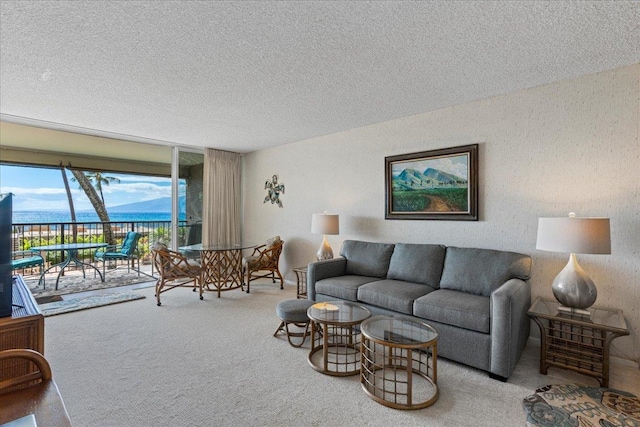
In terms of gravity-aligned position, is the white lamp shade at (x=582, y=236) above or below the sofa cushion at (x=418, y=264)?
above

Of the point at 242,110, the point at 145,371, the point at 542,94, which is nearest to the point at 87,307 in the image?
the point at 145,371

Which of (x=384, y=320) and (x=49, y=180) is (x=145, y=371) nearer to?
(x=384, y=320)

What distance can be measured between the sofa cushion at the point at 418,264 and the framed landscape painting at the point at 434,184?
438 millimetres

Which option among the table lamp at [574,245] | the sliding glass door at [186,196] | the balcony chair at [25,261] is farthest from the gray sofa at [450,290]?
the balcony chair at [25,261]

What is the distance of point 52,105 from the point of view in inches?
129

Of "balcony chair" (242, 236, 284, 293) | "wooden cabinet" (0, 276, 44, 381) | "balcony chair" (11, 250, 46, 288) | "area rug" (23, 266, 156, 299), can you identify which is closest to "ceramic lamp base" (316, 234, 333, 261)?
"balcony chair" (242, 236, 284, 293)

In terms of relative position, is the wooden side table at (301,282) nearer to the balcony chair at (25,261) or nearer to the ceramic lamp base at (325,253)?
the ceramic lamp base at (325,253)

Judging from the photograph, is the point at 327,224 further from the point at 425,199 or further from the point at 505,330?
the point at 505,330

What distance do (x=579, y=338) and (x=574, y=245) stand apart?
0.69 m

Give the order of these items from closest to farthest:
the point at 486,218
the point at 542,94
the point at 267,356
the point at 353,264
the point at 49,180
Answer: the point at 267,356
the point at 542,94
the point at 486,218
the point at 353,264
the point at 49,180

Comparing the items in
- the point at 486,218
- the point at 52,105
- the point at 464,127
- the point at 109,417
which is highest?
the point at 52,105

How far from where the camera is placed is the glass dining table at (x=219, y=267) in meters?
4.51

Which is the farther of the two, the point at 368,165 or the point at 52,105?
the point at 368,165

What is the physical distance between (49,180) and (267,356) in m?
7.40
